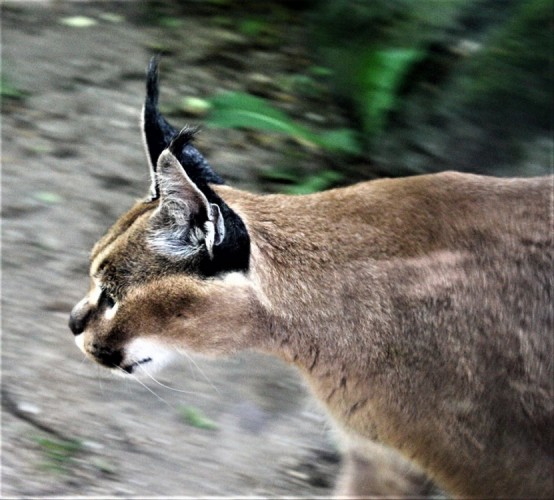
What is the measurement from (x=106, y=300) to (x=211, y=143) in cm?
286

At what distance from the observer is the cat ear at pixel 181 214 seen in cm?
336

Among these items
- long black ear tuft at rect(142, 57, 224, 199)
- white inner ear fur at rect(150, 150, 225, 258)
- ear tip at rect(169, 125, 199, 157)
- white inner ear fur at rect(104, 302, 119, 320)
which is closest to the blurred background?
white inner ear fur at rect(104, 302, 119, 320)

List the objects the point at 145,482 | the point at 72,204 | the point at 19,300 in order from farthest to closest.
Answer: the point at 72,204
the point at 19,300
the point at 145,482

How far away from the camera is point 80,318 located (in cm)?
390

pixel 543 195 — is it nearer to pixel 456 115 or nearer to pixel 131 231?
pixel 131 231

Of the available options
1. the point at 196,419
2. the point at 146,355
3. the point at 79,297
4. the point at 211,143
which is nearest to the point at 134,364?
the point at 146,355

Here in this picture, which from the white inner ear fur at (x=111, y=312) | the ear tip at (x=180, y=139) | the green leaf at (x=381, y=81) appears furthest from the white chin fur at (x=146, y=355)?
the green leaf at (x=381, y=81)

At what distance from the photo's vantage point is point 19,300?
5.18 meters

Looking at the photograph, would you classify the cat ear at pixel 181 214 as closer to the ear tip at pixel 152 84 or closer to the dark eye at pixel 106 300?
the dark eye at pixel 106 300

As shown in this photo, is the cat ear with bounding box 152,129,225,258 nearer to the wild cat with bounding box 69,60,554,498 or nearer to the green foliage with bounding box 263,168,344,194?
the wild cat with bounding box 69,60,554,498

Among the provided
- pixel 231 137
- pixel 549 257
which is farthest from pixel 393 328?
pixel 231 137

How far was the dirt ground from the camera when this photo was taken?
177 inches

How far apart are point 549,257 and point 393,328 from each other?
66 centimetres

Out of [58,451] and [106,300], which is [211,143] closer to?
[58,451]
